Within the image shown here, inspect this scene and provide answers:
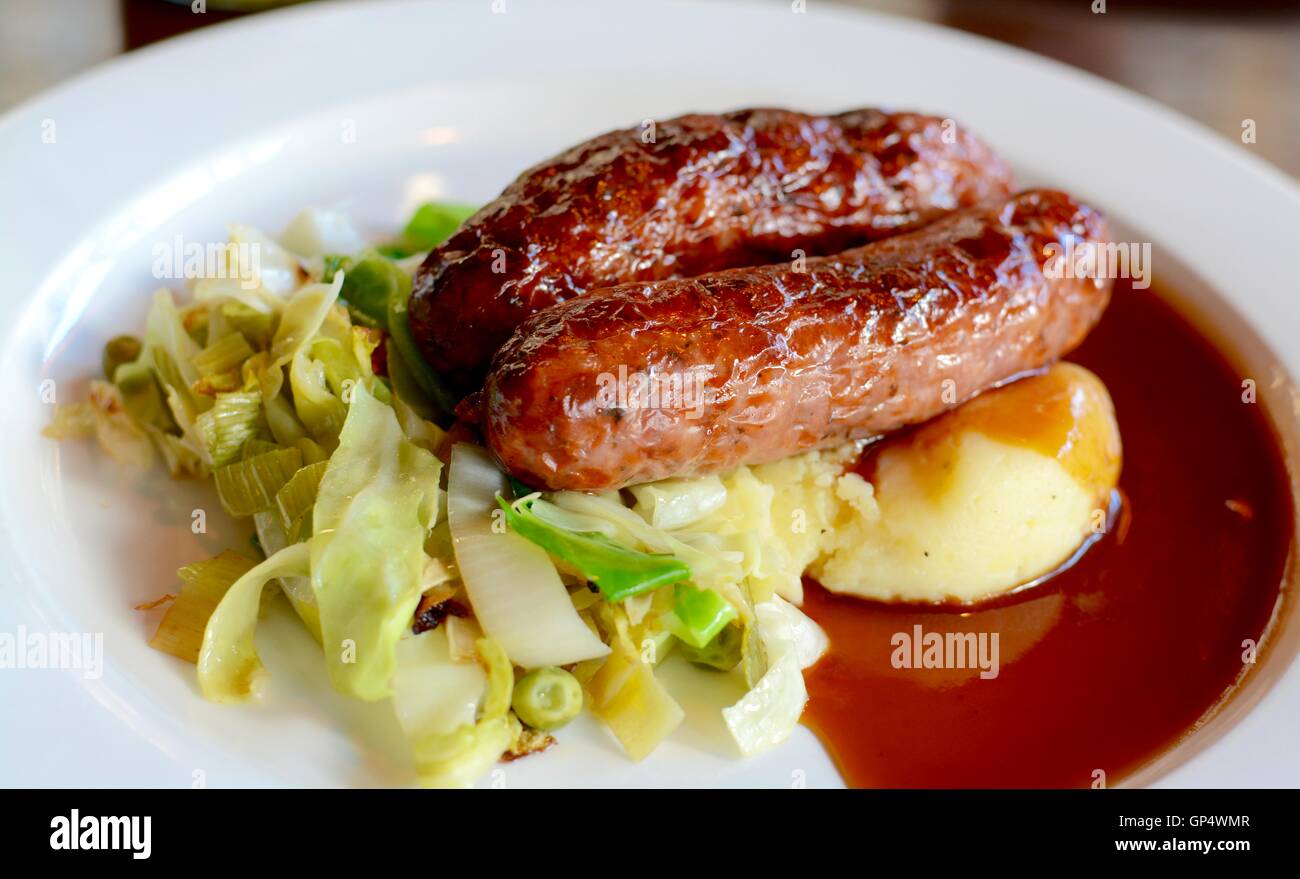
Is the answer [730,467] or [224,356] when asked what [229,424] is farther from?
[730,467]

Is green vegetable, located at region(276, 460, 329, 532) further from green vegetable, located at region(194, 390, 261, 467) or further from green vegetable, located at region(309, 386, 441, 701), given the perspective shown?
green vegetable, located at region(194, 390, 261, 467)

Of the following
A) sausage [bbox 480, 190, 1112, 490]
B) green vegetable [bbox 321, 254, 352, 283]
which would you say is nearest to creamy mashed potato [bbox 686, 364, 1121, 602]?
sausage [bbox 480, 190, 1112, 490]

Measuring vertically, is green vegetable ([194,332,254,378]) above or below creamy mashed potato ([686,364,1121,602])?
above

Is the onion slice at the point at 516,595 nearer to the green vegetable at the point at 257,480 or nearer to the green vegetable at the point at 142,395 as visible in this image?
the green vegetable at the point at 257,480

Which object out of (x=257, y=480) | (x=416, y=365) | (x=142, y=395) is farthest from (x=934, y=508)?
(x=142, y=395)

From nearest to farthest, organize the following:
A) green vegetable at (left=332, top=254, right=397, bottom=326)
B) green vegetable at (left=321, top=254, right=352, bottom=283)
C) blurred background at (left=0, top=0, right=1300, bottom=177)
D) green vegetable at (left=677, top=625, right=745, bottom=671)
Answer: green vegetable at (left=677, top=625, right=745, bottom=671) < green vegetable at (left=332, top=254, right=397, bottom=326) < green vegetable at (left=321, top=254, right=352, bottom=283) < blurred background at (left=0, top=0, right=1300, bottom=177)
